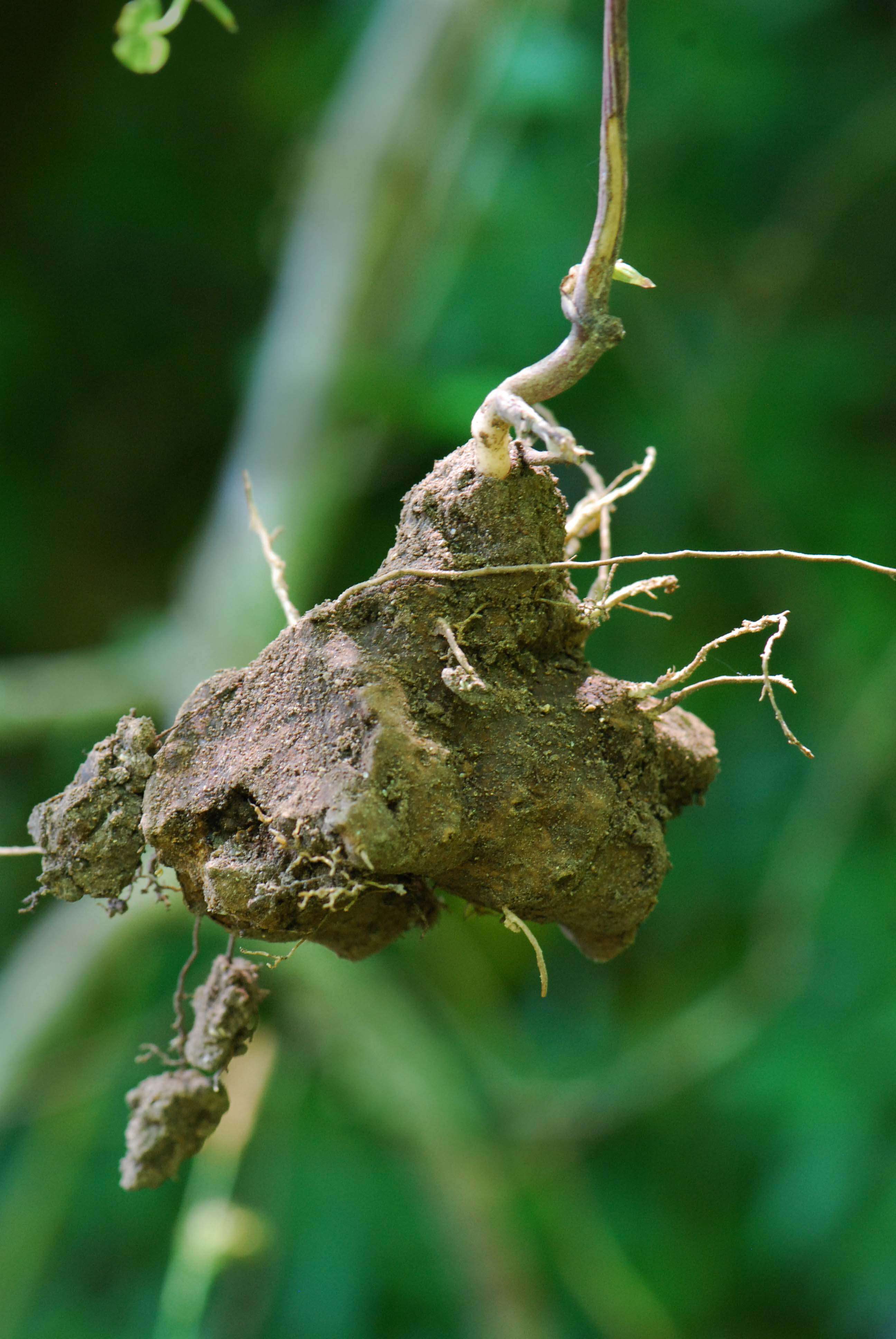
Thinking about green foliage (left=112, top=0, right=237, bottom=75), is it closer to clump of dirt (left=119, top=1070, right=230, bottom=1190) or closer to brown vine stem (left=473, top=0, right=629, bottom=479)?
brown vine stem (left=473, top=0, right=629, bottom=479)

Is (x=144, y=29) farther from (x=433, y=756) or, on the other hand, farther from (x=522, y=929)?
(x=522, y=929)

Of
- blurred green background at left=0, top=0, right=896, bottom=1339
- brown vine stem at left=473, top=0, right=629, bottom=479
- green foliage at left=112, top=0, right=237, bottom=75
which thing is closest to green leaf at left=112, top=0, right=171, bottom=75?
green foliage at left=112, top=0, right=237, bottom=75

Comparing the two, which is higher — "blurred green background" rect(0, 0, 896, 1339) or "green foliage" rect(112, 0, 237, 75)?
"green foliage" rect(112, 0, 237, 75)

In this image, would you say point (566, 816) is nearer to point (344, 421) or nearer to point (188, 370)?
point (344, 421)

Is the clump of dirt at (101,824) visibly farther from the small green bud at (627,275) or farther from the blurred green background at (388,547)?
the blurred green background at (388,547)

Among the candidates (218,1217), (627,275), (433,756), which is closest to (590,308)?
(627,275)
